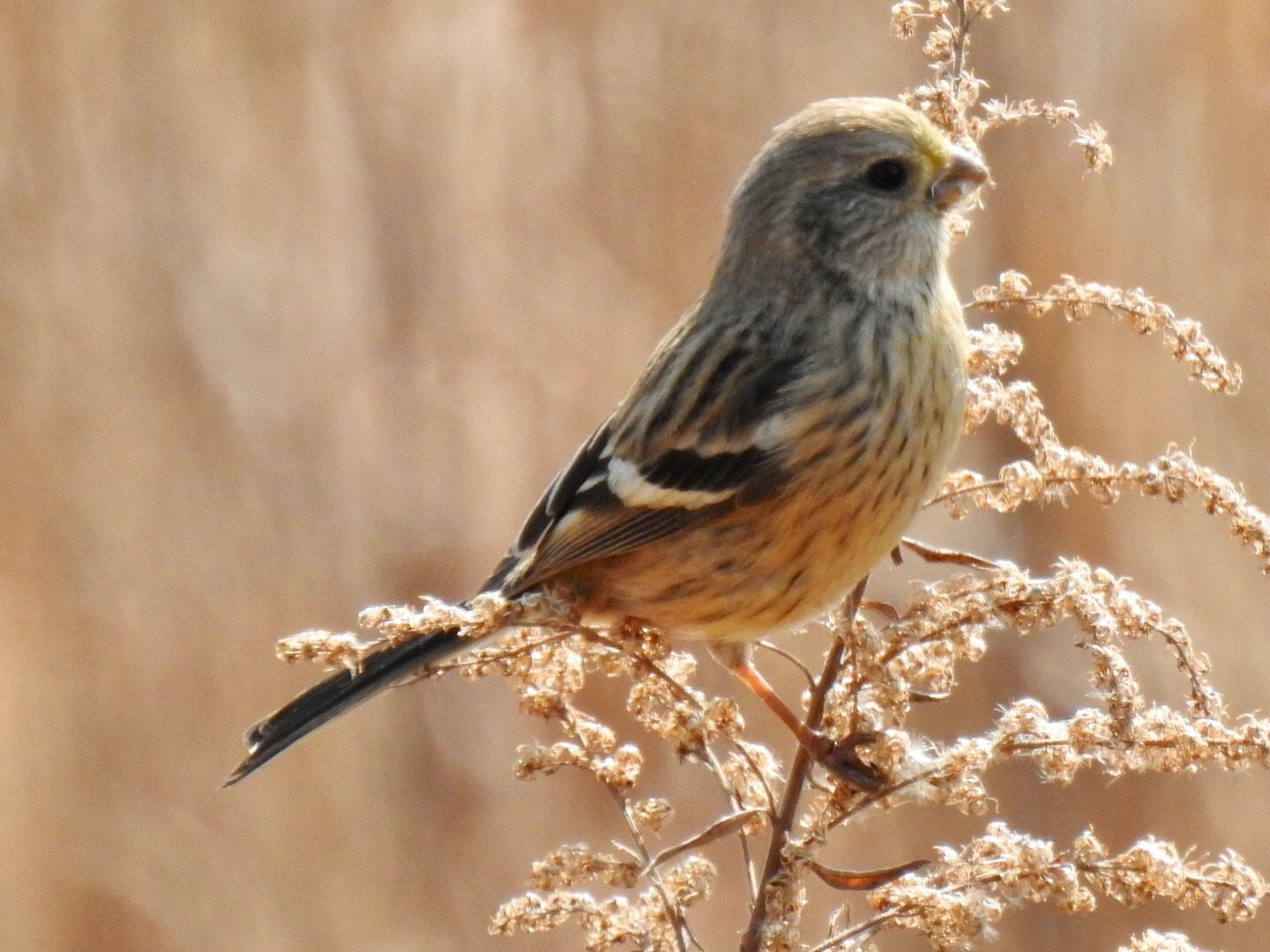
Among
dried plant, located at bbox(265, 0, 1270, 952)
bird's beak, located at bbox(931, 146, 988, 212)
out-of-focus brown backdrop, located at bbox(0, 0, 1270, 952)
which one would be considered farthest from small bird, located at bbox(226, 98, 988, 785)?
out-of-focus brown backdrop, located at bbox(0, 0, 1270, 952)

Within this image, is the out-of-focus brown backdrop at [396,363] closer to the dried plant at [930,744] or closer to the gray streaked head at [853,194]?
the gray streaked head at [853,194]

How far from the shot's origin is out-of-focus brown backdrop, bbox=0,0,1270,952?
3.83 meters

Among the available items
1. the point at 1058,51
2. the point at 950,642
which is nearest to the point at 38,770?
the point at 950,642

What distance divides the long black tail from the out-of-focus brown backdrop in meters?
1.30

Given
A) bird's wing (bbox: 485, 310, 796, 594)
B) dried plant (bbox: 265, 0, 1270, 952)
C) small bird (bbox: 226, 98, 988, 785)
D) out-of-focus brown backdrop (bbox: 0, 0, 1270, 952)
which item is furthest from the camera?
out-of-focus brown backdrop (bbox: 0, 0, 1270, 952)

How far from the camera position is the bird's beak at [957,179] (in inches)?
105

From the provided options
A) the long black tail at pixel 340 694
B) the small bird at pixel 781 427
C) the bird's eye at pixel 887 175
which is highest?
the bird's eye at pixel 887 175

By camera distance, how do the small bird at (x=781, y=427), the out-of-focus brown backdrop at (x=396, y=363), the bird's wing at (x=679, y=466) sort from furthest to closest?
the out-of-focus brown backdrop at (x=396, y=363)
the bird's wing at (x=679, y=466)
the small bird at (x=781, y=427)

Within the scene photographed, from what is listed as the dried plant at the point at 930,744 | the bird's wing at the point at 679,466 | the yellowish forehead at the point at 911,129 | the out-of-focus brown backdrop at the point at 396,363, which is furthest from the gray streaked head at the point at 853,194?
the out-of-focus brown backdrop at the point at 396,363

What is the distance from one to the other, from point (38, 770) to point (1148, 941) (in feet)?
9.83

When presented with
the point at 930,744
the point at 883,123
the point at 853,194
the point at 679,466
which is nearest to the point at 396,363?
the point at 679,466

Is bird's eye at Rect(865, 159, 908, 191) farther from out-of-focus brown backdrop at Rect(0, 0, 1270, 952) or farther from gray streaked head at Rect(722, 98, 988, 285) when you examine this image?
out-of-focus brown backdrop at Rect(0, 0, 1270, 952)

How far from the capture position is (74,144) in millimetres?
3777

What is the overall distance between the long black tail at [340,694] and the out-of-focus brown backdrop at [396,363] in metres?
1.30
